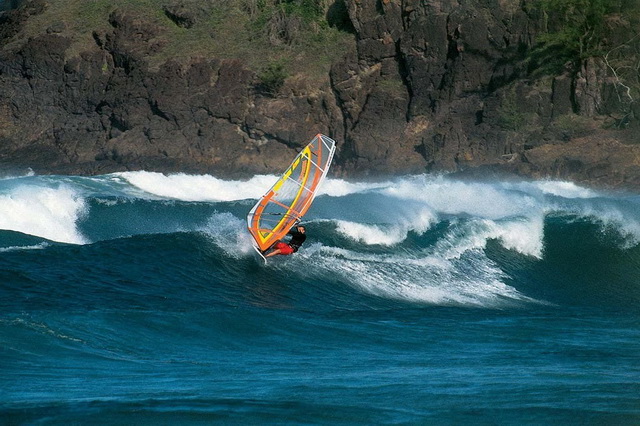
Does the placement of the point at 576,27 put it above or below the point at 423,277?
above

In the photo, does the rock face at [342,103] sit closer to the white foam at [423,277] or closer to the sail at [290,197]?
the white foam at [423,277]

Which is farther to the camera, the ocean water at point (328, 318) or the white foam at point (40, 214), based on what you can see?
the white foam at point (40, 214)

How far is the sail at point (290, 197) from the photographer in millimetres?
18672

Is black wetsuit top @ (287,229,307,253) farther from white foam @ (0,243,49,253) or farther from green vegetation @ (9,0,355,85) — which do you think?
green vegetation @ (9,0,355,85)

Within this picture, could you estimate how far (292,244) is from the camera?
1811cm

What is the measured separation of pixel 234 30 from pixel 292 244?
29.6 metres

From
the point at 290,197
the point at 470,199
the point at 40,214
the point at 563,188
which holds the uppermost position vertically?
the point at 290,197

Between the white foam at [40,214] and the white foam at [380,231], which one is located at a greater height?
the white foam at [380,231]

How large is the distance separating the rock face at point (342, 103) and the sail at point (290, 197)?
Result: 68.4 ft

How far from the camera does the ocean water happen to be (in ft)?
30.0

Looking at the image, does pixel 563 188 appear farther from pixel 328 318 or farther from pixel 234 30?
pixel 328 318

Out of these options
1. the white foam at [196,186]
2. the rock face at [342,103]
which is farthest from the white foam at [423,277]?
the rock face at [342,103]

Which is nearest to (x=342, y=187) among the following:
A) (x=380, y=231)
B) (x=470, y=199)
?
(x=470, y=199)

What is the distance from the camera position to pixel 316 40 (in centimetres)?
4572
